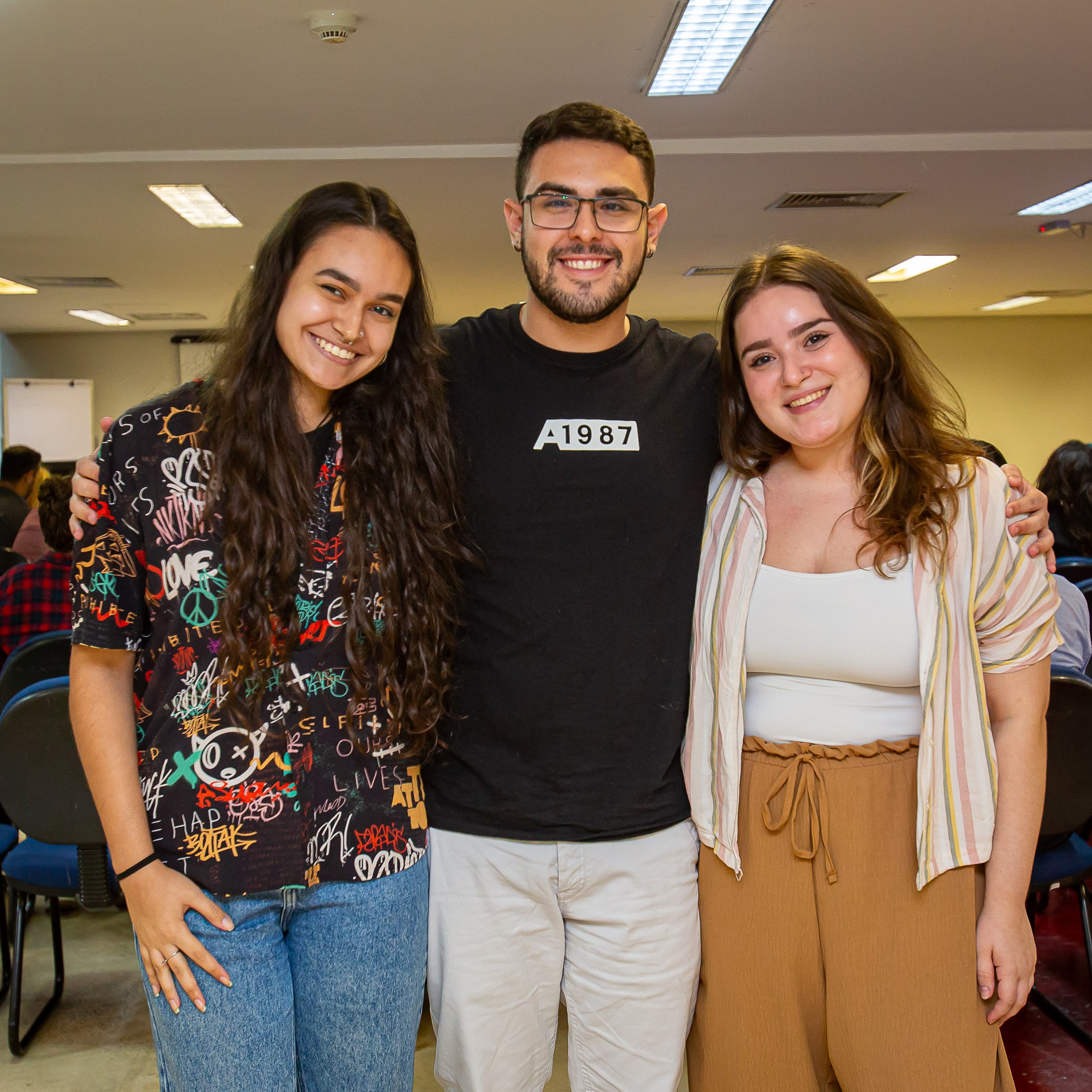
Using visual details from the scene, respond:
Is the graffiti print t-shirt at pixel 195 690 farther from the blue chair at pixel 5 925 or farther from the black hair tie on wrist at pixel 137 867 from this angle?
the blue chair at pixel 5 925

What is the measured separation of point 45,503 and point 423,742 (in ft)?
8.94

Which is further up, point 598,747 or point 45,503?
point 45,503

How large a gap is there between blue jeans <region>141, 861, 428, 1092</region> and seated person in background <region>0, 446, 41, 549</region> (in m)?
5.14

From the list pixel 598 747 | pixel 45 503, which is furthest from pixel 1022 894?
pixel 45 503

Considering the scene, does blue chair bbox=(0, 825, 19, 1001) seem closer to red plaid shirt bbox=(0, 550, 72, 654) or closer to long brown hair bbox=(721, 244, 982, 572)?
red plaid shirt bbox=(0, 550, 72, 654)

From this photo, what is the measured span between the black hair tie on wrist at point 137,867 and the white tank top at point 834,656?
90cm

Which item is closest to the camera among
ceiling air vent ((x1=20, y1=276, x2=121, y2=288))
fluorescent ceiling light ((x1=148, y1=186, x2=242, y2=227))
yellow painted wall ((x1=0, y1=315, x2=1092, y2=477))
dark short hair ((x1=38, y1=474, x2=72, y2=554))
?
dark short hair ((x1=38, y1=474, x2=72, y2=554))

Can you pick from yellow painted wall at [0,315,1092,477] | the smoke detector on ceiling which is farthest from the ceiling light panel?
the smoke detector on ceiling

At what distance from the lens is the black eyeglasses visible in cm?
169

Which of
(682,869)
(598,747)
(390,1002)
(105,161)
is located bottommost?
(390,1002)

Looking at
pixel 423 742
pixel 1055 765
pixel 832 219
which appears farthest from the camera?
pixel 832 219

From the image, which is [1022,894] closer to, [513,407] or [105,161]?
[513,407]

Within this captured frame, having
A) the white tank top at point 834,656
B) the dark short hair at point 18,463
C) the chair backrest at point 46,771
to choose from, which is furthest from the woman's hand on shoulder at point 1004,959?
the dark short hair at point 18,463

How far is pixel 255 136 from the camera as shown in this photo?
195 inches
